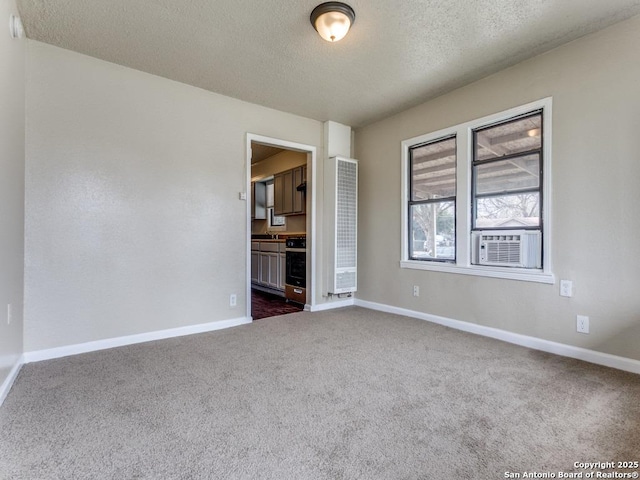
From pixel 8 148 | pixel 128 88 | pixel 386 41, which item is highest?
pixel 386 41

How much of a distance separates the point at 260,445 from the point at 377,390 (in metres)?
0.85

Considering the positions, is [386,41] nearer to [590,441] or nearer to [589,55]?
[589,55]

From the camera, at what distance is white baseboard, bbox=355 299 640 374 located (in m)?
2.43

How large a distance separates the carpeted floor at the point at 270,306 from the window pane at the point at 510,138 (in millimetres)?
2940

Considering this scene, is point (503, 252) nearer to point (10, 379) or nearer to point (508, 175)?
point (508, 175)

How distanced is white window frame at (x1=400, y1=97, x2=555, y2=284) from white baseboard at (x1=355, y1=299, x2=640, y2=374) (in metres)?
0.52

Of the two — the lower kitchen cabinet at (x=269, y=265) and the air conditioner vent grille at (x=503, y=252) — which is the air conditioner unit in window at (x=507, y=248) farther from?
the lower kitchen cabinet at (x=269, y=265)

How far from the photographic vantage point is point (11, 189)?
2137 mm

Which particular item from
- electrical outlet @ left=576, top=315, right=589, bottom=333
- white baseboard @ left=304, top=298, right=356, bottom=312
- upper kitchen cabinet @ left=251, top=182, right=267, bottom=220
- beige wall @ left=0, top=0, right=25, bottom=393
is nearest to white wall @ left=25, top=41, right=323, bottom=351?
beige wall @ left=0, top=0, right=25, bottom=393

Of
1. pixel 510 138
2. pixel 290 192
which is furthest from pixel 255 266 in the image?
pixel 510 138

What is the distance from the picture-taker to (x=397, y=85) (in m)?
3.39

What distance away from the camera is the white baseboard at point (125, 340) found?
2631 mm

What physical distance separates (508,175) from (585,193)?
651mm

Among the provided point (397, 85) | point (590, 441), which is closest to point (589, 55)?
point (397, 85)
